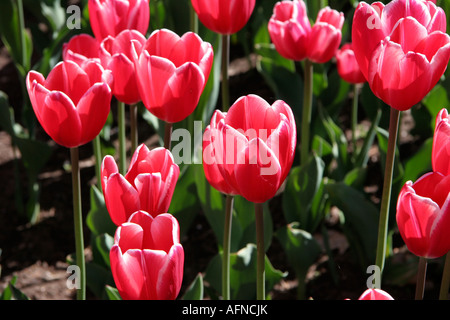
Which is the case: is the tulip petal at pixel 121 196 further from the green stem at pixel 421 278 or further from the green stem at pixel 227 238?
the green stem at pixel 421 278

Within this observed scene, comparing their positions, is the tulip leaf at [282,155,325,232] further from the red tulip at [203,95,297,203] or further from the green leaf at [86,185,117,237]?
the red tulip at [203,95,297,203]

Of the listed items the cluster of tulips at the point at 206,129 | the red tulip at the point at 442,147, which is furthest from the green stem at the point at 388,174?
the red tulip at the point at 442,147

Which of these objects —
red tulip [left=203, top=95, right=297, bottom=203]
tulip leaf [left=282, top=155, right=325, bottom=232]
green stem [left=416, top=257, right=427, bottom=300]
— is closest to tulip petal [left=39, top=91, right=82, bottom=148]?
red tulip [left=203, top=95, right=297, bottom=203]

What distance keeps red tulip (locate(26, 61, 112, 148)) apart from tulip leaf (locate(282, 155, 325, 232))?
2.08ft

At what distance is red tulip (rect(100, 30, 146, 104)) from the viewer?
121cm

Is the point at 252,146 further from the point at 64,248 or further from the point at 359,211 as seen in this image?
the point at 64,248

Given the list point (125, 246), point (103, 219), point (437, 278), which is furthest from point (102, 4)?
point (437, 278)

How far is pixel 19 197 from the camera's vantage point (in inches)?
84.7

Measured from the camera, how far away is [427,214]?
918 mm

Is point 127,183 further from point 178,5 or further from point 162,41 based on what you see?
point 178,5

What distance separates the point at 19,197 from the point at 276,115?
1361 millimetres

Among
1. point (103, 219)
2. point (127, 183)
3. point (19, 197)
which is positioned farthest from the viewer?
point (19, 197)

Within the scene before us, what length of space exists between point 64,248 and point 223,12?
3.16 ft
